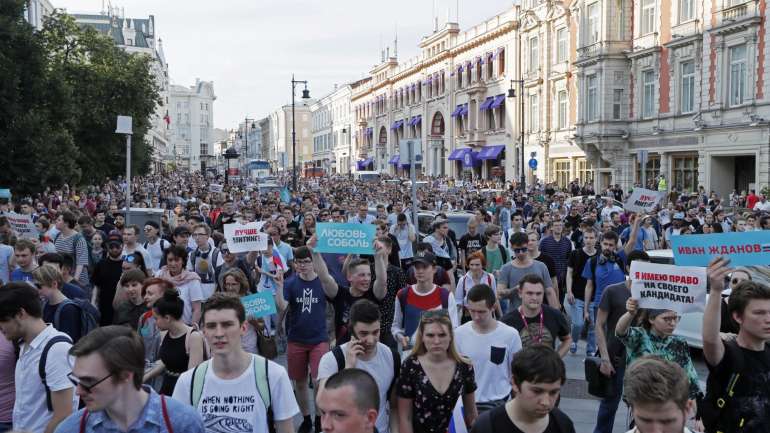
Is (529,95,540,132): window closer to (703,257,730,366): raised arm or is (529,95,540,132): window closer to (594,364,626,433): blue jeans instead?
(594,364,626,433): blue jeans

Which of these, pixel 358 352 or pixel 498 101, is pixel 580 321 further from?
pixel 498 101

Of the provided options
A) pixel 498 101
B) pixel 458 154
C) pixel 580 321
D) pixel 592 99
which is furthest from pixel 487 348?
pixel 458 154

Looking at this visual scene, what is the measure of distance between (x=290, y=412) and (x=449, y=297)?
3.05 meters

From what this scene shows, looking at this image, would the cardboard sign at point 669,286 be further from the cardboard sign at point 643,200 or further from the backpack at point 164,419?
the cardboard sign at point 643,200

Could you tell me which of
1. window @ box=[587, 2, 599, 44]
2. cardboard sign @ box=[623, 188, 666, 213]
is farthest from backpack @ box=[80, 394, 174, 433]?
window @ box=[587, 2, 599, 44]

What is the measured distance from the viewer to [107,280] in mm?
8938

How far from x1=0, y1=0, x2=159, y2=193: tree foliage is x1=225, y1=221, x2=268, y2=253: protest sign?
14.9 meters

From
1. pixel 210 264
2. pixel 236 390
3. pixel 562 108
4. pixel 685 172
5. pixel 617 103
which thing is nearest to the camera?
pixel 236 390

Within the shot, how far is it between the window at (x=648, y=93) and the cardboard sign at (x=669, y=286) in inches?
1314

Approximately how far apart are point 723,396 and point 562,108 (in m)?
41.8

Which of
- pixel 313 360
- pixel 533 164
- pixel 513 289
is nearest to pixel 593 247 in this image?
pixel 513 289

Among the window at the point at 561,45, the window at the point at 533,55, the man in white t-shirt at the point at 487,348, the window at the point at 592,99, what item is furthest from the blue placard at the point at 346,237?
the window at the point at 533,55

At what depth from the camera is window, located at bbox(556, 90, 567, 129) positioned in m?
44.4

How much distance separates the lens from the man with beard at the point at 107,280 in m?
8.88
